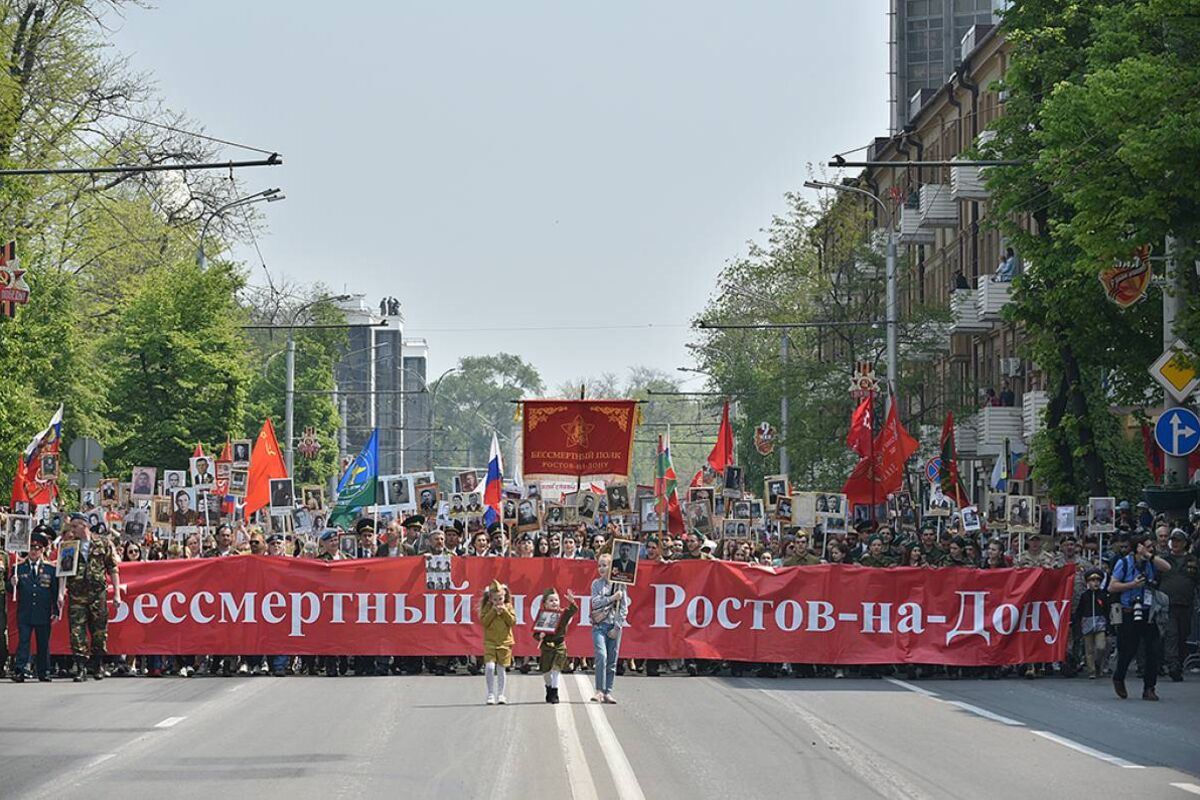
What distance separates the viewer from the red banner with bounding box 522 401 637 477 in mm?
28828

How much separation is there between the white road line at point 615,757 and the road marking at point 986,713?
11.9 feet

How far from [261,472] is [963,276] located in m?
34.1

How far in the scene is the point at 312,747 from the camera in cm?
1625

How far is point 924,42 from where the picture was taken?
88.9m

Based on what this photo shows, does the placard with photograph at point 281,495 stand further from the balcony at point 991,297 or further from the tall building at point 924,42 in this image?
the tall building at point 924,42

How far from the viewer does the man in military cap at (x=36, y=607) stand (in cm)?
2422

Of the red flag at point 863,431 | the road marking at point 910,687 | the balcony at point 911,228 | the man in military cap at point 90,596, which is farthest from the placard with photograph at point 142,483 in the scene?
the balcony at point 911,228

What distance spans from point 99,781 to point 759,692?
1040cm

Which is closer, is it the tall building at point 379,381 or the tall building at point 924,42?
the tall building at point 924,42

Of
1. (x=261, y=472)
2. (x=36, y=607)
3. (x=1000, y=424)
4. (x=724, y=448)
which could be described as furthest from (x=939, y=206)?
(x=36, y=607)

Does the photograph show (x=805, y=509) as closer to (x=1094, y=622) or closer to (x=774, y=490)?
(x=774, y=490)

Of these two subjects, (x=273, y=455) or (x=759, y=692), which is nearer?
(x=759, y=692)

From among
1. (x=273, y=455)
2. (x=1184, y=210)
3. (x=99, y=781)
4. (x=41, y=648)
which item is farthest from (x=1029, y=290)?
(x=99, y=781)

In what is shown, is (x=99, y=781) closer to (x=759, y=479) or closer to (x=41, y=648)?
(x=41, y=648)
